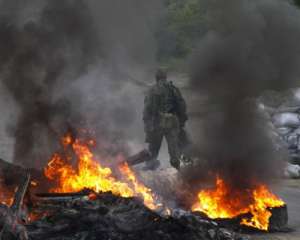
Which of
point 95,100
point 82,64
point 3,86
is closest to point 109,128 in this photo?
point 95,100

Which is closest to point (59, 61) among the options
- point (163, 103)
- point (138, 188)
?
point (163, 103)

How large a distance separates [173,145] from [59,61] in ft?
9.19

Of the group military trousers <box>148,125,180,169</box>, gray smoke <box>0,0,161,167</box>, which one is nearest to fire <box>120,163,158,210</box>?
gray smoke <box>0,0,161,167</box>

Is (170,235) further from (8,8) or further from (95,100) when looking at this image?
(8,8)

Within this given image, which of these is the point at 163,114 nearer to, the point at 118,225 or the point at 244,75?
the point at 244,75

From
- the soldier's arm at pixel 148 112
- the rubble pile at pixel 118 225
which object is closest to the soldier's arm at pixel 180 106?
the soldier's arm at pixel 148 112

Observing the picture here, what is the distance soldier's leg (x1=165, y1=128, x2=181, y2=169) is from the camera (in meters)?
11.4

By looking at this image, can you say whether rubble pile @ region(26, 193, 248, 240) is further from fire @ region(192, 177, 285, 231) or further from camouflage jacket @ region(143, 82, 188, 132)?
camouflage jacket @ region(143, 82, 188, 132)

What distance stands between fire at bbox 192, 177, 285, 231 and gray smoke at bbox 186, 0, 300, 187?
30 cm

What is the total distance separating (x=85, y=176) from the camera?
980cm

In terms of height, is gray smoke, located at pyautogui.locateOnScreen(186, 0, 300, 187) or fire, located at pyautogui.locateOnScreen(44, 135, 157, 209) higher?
gray smoke, located at pyautogui.locateOnScreen(186, 0, 300, 187)

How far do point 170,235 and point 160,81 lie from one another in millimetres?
4937

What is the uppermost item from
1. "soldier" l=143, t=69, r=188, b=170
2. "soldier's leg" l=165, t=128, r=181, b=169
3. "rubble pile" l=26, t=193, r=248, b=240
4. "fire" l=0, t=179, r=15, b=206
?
"soldier" l=143, t=69, r=188, b=170

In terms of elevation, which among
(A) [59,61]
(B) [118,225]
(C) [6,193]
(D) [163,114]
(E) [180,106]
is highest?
(A) [59,61]
